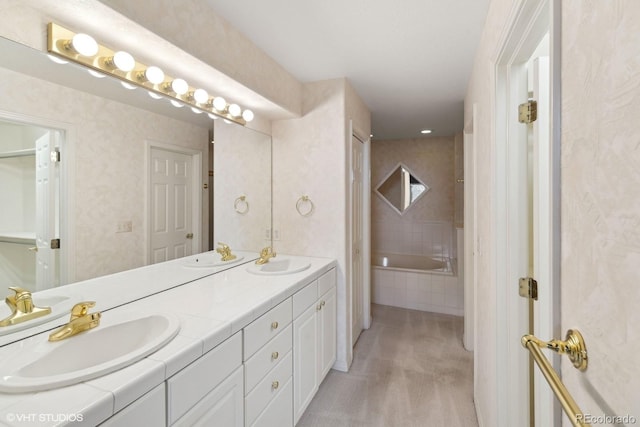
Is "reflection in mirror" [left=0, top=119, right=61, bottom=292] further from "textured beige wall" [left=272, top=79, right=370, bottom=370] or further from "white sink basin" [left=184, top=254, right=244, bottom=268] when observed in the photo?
"textured beige wall" [left=272, top=79, right=370, bottom=370]

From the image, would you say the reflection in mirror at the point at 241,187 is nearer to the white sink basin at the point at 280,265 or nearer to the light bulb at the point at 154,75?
the white sink basin at the point at 280,265

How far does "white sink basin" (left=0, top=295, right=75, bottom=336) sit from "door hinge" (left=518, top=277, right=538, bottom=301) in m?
1.84

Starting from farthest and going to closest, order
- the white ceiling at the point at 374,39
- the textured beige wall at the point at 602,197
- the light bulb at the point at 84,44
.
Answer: the white ceiling at the point at 374,39, the light bulb at the point at 84,44, the textured beige wall at the point at 602,197

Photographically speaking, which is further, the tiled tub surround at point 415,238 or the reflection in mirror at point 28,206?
the tiled tub surround at point 415,238

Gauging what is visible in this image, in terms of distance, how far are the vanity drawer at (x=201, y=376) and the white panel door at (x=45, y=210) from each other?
0.68 metres

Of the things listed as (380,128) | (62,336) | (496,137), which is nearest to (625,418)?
(496,137)

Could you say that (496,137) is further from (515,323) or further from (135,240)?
(135,240)

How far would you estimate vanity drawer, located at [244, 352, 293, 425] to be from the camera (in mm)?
1298

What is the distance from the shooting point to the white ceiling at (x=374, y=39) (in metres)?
1.53

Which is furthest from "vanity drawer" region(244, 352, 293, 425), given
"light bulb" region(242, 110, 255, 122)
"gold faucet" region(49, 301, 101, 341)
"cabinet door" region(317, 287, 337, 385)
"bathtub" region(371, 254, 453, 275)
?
"bathtub" region(371, 254, 453, 275)

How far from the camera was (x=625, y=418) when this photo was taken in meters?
0.43

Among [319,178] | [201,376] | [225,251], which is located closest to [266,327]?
[201,376]

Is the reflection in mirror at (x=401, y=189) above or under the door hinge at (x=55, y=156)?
above

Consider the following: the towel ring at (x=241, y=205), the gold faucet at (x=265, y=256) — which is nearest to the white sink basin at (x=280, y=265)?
the gold faucet at (x=265, y=256)
